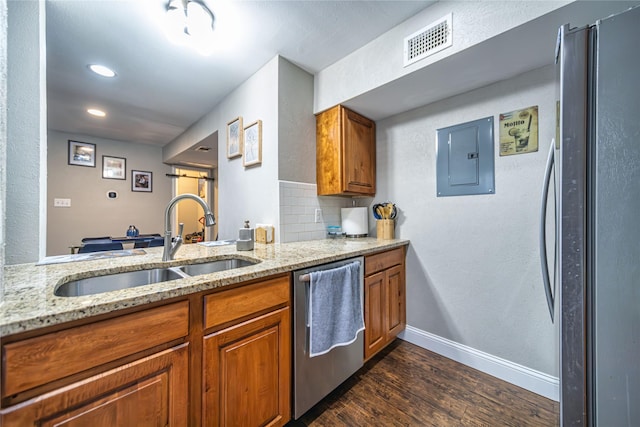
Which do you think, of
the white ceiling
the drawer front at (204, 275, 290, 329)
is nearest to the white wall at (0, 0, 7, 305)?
the drawer front at (204, 275, 290, 329)

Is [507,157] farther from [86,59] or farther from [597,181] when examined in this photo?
[86,59]

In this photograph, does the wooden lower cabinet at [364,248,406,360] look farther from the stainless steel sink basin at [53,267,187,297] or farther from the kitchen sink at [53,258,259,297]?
the stainless steel sink basin at [53,267,187,297]

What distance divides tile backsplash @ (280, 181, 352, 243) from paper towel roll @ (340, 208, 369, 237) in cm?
13

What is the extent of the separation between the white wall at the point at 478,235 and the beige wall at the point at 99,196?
14.6 ft

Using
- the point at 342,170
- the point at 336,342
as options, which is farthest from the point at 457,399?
the point at 342,170

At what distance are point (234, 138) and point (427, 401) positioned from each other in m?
2.58

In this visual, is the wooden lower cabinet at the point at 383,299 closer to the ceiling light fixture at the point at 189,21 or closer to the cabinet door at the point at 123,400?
the cabinet door at the point at 123,400

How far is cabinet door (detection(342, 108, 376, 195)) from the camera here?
6.85 feet

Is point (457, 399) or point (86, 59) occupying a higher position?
point (86, 59)

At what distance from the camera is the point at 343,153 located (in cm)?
206

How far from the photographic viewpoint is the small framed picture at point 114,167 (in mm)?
4191

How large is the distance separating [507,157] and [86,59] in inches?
131

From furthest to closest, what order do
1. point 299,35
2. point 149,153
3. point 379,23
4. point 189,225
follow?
point 189,225 → point 149,153 → point 299,35 → point 379,23

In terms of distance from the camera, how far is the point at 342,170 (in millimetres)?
2055
